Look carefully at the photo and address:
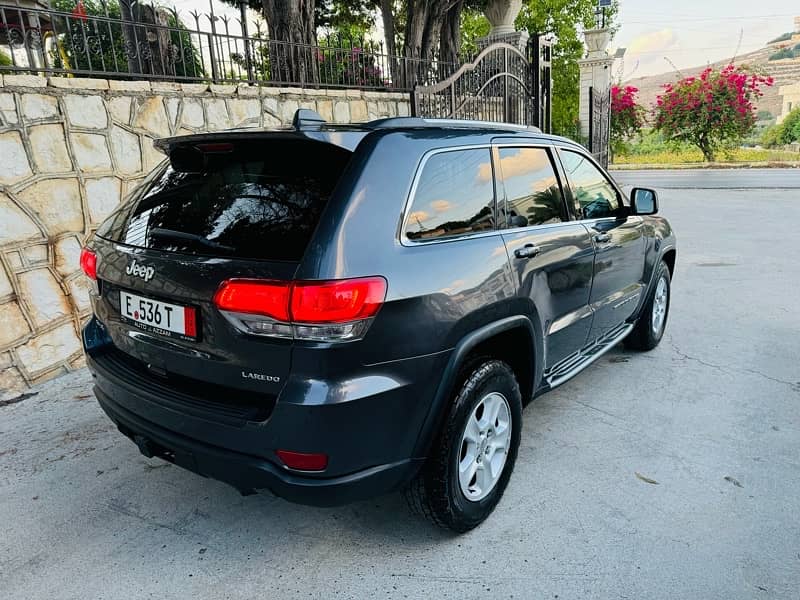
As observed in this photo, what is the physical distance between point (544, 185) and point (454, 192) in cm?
88

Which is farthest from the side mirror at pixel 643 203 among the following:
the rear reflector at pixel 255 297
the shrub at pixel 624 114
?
the shrub at pixel 624 114

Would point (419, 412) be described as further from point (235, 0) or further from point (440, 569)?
point (235, 0)

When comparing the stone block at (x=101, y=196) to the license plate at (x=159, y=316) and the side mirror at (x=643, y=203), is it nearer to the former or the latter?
the license plate at (x=159, y=316)

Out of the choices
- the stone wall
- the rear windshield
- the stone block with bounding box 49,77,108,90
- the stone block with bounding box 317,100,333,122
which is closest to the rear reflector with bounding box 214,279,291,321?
the rear windshield

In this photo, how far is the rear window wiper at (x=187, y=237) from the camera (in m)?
2.15

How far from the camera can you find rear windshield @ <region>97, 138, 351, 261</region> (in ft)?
6.86

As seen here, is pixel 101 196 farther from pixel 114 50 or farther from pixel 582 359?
pixel 582 359

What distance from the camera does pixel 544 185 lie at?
10.5ft

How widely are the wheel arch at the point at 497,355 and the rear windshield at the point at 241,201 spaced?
75 centimetres

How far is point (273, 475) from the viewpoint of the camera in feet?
6.77

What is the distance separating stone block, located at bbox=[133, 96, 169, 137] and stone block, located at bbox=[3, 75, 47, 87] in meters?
0.73

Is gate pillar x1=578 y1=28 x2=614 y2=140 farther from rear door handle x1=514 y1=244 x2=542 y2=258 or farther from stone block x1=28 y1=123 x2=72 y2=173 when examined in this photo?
rear door handle x1=514 y1=244 x2=542 y2=258

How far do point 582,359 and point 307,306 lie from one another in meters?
2.17

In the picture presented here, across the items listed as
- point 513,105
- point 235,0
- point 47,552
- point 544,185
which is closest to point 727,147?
point 513,105
